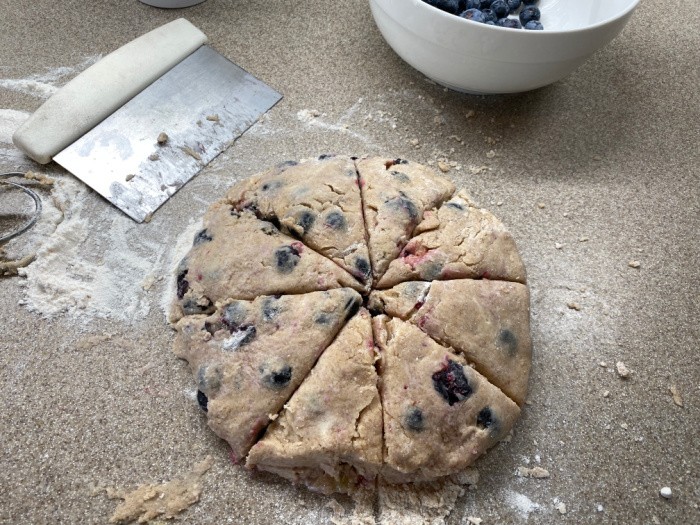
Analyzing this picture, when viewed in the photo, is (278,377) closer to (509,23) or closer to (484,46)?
(484,46)

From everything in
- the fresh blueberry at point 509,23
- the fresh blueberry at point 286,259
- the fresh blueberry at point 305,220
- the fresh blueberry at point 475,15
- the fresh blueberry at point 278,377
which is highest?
the fresh blueberry at point 475,15

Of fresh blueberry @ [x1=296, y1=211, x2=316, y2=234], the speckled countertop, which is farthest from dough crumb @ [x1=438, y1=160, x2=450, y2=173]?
fresh blueberry @ [x1=296, y1=211, x2=316, y2=234]

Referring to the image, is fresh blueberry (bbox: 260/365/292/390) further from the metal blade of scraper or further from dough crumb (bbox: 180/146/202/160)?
dough crumb (bbox: 180/146/202/160)

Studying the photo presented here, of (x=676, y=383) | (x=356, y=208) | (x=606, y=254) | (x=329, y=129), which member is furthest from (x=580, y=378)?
(x=329, y=129)

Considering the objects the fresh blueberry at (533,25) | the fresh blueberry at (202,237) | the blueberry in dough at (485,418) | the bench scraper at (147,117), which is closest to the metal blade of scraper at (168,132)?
the bench scraper at (147,117)

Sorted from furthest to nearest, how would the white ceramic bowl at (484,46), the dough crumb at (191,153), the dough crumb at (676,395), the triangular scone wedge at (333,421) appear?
the dough crumb at (191,153), the white ceramic bowl at (484,46), the dough crumb at (676,395), the triangular scone wedge at (333,421)

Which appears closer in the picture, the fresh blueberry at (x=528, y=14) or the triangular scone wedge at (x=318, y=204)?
the triangular scone wedge at (x=318, y=204)

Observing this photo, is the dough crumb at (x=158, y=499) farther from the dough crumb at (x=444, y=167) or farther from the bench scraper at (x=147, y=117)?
the dough crumb at (x=444, y=167)
